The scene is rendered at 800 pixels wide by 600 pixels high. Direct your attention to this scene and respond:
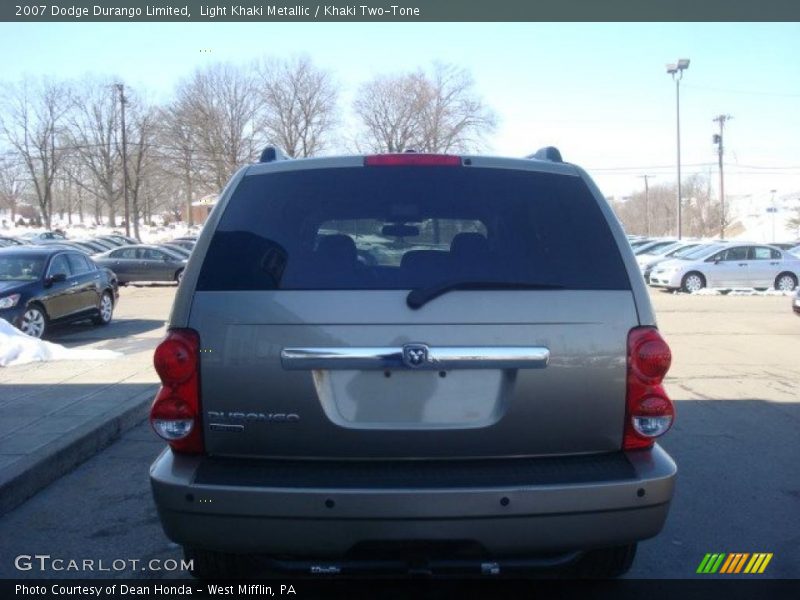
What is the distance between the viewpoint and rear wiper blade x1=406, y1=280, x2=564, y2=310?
10.0 ft

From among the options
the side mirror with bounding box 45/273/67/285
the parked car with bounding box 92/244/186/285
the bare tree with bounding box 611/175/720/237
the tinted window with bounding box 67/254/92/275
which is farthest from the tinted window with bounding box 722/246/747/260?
the bare tree with bounding box 611/175/720/237

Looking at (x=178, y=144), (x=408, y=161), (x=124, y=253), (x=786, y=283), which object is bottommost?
(x=786, y=283)

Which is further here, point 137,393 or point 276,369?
point 137,393

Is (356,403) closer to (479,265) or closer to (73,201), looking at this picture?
(479,265)

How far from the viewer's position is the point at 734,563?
425cm

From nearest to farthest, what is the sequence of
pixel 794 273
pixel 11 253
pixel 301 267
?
pixel 301 267 < pixel 11 253 < pixel 794 273

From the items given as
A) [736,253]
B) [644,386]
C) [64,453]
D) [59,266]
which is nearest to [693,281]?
[736,253]

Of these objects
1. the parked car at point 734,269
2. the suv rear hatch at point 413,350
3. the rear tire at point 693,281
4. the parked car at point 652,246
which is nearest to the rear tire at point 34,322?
the suv rear hatch at point 413,350

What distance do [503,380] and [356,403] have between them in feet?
1.85

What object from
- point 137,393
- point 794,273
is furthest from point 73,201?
point 137,393

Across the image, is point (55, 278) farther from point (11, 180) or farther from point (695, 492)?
point (11, 180)

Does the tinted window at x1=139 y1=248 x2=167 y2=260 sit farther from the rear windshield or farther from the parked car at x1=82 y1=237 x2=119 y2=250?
the rear windshield

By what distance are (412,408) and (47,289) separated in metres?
12.1

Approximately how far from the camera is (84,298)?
15.0 meters
